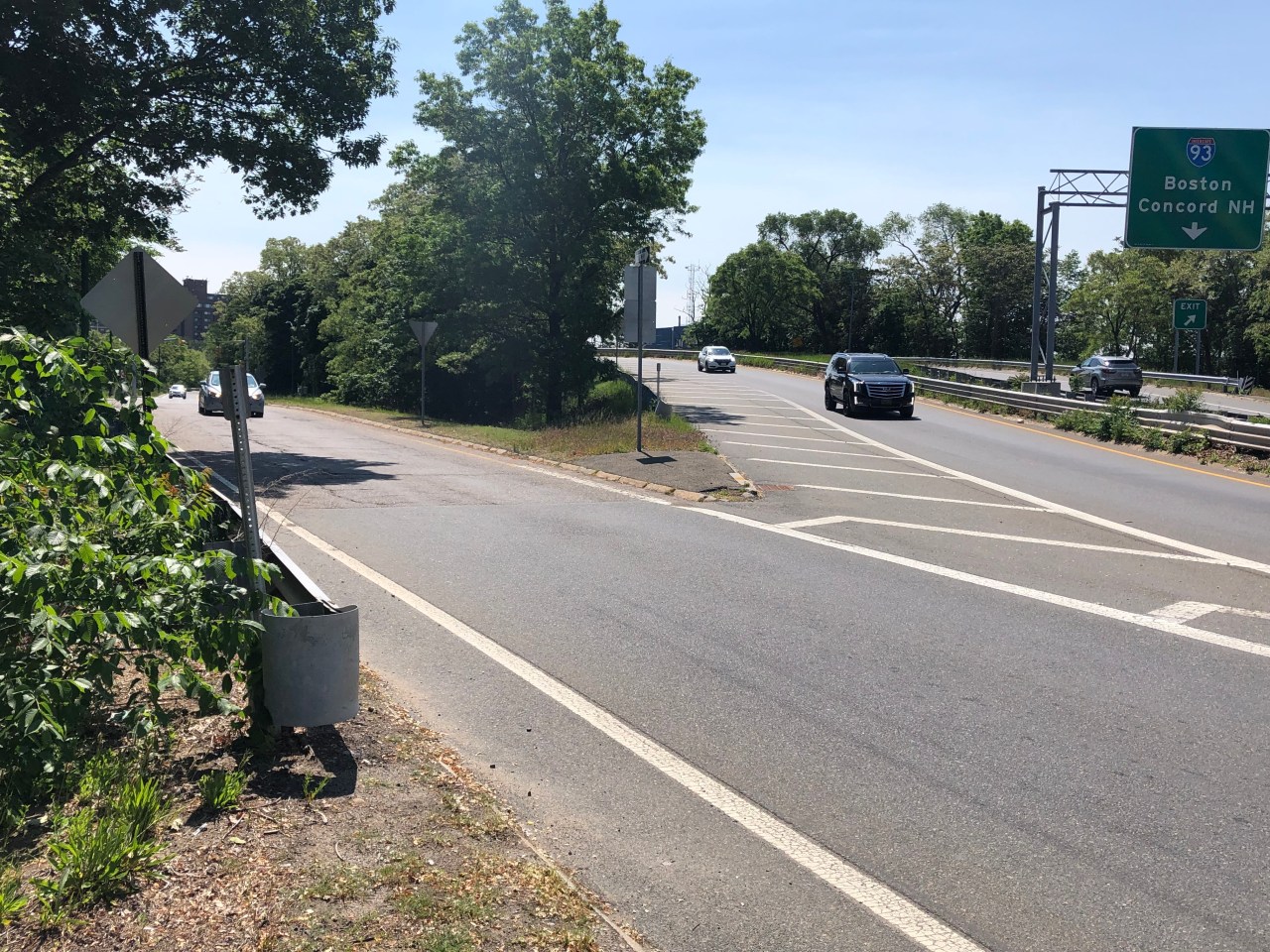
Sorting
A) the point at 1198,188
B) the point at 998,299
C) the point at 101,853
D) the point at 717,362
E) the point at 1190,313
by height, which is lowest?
the point at 101,853

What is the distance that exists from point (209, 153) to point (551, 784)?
20.2 metres

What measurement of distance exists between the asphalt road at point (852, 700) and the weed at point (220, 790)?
1212 millimetres

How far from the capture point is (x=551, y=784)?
5.18 metres

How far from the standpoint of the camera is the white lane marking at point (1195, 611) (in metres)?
8.55

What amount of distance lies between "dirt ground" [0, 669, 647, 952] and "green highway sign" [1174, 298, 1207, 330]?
42.9 m

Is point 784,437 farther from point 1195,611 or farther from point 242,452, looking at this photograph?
point 242,452

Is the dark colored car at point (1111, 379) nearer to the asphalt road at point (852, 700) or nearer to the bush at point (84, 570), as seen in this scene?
the asphalt road at point (852, 700)

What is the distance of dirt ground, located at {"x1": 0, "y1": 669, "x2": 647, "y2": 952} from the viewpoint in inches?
137

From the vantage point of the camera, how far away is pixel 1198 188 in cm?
2395

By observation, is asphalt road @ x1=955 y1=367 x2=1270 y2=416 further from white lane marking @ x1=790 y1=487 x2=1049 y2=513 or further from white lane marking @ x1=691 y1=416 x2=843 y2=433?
white lane marking @ x1=790 y1=487 x2=1049 y2=513

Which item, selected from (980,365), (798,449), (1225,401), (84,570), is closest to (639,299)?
(798,449)

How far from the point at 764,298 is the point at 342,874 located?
105067 millimetres

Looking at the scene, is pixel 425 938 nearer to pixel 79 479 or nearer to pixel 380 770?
pixel 380 770

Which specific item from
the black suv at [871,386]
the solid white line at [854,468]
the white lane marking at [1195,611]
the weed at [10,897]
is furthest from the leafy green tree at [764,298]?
the weed at [10,897]
